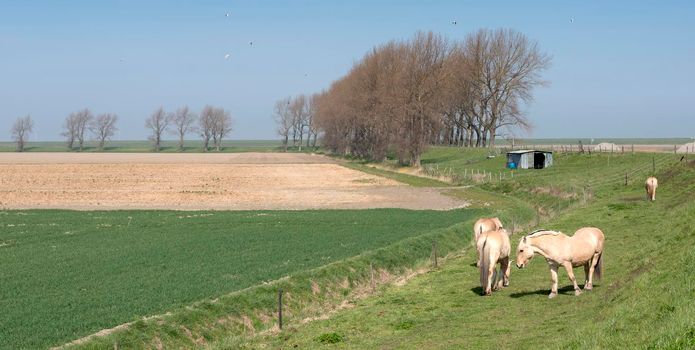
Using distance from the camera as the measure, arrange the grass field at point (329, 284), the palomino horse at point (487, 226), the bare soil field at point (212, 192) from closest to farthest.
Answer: the grass field at point (329, 284), the palomino horse at point (487, 226), the bare soil field at point (212, 192)

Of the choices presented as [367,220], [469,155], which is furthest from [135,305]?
[469,155]

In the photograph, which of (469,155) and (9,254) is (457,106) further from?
(9,254)

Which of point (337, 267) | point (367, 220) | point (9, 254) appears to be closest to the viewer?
point (337, 267)

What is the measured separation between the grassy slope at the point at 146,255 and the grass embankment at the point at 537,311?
4867mm

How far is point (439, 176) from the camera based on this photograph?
96.6 meters

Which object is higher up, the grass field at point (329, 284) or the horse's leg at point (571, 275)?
the horse's leg at point (571, 275)

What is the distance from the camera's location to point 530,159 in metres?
96.6

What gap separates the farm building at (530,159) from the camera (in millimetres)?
95000

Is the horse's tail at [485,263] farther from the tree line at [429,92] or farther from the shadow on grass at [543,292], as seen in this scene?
the tree line at [429,92]

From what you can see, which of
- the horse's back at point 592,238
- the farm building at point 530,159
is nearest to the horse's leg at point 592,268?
the horse's back at point 592,238

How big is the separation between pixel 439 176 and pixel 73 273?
7010 centimetres

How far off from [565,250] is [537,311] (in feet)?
6.86

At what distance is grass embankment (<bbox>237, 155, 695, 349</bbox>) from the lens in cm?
1462

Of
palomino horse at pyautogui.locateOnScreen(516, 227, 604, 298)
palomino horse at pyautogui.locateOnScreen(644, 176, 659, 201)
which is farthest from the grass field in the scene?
palomino horse at pyautogui.locateOnScreen(644, 176, 659, 201)
